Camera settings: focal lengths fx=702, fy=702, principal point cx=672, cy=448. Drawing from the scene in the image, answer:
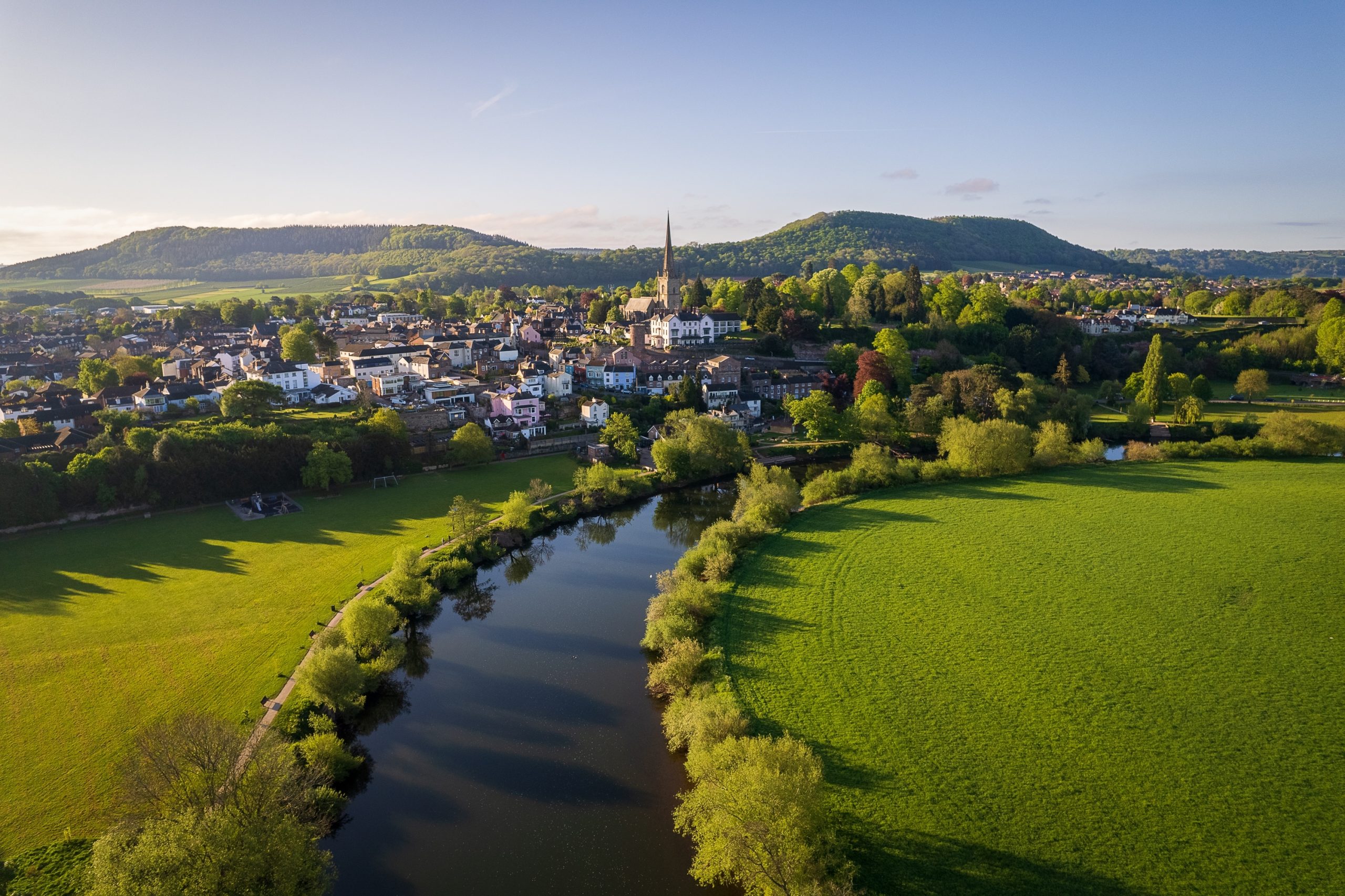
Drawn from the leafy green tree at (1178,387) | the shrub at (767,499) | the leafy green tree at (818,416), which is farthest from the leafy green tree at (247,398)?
the leafy green tree at (1178,387)

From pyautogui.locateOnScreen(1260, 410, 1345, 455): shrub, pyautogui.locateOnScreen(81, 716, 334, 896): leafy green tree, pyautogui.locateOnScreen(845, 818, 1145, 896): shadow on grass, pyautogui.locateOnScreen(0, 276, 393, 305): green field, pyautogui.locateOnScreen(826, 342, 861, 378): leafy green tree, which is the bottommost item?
pyautogui.locateOnScreen(845, 818, 1145, 896): shadow on grass

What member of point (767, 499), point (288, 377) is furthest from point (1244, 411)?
point (288, 377)

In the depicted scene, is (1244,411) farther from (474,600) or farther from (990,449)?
(474,600)

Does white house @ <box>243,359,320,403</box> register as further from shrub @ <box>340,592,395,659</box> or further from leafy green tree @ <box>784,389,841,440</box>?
Answer: leafy green tree @ <box>784,389,841,440</box>

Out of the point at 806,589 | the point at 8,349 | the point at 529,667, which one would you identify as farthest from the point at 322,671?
the point at 8,349

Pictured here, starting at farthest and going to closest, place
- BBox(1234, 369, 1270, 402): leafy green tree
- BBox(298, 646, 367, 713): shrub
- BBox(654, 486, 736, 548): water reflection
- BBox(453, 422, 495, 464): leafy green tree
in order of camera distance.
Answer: BBox(1234, 369, 1270, 402): leafy green tree
BBox(453, 422, 495, 464): leafy green tree
BBox(654, 486, 736, 548): water reflection
BBox(298, 646, 367, 713): shrub

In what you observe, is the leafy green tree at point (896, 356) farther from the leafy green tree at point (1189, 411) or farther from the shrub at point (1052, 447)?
the leafy green tree at point (1189, 411)

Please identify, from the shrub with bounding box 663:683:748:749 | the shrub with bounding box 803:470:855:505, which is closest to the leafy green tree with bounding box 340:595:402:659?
the shrub with bounding box 663:683:748:749

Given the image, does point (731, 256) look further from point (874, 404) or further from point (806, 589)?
point (806, 589)
